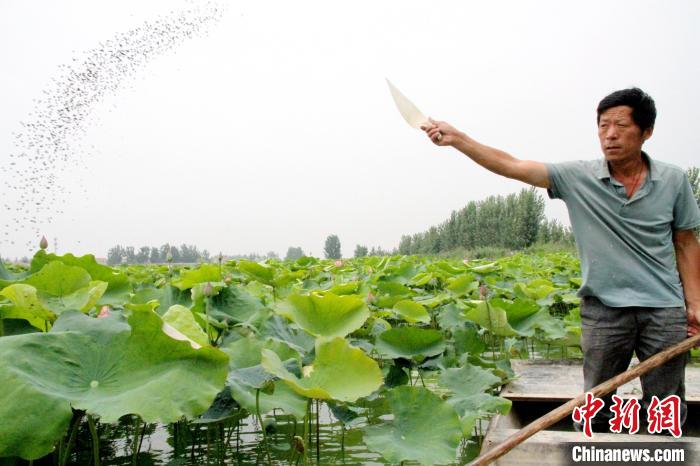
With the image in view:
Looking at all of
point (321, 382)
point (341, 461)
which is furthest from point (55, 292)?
point (341, 461)

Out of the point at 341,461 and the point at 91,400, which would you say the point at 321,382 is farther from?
the point at 341,461

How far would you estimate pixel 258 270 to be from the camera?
2646 mm

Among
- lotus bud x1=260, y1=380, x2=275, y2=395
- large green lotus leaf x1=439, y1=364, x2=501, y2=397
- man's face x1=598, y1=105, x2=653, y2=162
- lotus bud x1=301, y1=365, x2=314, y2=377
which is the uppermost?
man's face x1=598, y1=105, x2=653, y2=162

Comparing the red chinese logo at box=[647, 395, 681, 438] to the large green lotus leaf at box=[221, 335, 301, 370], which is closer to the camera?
the large green lotus leaf at box=[221, 335, 301, 370]

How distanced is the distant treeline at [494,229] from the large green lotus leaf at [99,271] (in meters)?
26.0

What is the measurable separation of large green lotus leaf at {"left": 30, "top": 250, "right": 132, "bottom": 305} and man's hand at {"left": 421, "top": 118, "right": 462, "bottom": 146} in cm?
112

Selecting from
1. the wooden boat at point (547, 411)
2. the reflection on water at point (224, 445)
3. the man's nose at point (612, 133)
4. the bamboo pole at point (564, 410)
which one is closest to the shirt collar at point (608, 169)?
the man's nose at point (612, 133)

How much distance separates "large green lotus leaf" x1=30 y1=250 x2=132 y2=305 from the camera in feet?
6.46

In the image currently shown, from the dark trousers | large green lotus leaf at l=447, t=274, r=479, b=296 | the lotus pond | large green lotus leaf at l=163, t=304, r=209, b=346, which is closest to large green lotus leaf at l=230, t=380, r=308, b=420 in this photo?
the lotus pond

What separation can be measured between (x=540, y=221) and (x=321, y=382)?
3092cm

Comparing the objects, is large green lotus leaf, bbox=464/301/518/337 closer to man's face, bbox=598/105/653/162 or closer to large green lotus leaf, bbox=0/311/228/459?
man's face, bbox=598/105/653/162

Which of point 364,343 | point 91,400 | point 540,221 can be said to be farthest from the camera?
point 540,221

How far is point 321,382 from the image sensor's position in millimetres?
1282

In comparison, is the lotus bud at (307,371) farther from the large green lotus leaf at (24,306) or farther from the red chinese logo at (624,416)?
the red chinese logo at (624,416)
